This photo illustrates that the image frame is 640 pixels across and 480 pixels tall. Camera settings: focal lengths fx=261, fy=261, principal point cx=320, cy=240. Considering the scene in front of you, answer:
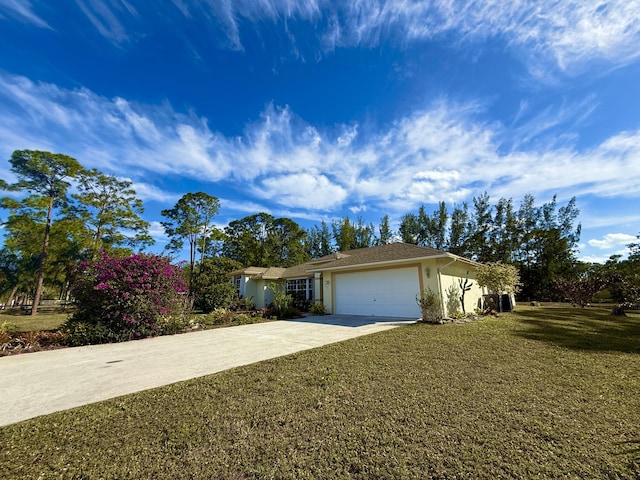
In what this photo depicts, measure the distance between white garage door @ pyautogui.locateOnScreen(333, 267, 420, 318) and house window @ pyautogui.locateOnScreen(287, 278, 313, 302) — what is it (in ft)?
13.9

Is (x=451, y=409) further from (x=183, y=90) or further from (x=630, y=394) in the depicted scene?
(x=183, y=90)

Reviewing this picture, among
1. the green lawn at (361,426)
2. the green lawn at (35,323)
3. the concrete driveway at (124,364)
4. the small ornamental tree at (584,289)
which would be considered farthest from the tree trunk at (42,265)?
the small ornamental tree at (584,289)

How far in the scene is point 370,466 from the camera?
242cm

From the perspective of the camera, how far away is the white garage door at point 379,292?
11.6 m

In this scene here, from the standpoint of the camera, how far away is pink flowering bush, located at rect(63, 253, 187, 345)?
813 cm

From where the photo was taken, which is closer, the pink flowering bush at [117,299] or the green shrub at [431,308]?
the pink flowering bush at [117,299]

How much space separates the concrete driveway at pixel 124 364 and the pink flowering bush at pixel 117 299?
1.80 feet

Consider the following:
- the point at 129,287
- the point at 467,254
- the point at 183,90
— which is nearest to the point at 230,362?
the point at 129,287

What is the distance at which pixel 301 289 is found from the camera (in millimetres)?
19172

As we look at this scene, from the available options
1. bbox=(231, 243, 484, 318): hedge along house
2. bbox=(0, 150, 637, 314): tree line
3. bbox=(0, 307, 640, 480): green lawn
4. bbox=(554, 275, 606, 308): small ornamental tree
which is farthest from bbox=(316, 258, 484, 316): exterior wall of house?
bbox=(554, 275, 606, 308): small ornamental tree

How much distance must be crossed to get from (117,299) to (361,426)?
8.58 metres

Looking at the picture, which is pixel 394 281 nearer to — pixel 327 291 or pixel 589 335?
pixel 327 291

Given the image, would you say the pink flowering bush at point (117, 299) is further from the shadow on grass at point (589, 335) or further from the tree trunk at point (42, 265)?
the tree trunk at point (42, 265)

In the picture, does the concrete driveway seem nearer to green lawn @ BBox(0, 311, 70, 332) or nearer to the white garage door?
the white garage door
